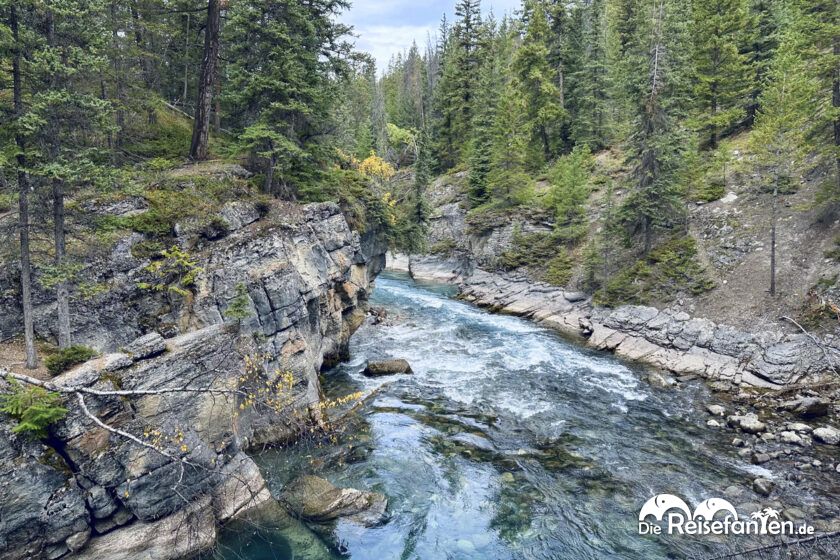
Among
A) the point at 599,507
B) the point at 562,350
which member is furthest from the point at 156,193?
the point at 562,350

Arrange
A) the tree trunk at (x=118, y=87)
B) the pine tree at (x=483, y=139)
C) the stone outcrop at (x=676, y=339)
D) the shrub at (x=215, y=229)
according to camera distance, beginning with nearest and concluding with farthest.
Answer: the shrub at (x=215, y=229)
the stone outcrop at (x=676, y=339)
the tree trunk at (x=118, y=87)
the pine tree at (x=483, y=139)

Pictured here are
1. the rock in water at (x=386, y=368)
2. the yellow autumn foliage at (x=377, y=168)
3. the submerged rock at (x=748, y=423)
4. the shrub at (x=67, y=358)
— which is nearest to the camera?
the shrub at (x=67, y=358)

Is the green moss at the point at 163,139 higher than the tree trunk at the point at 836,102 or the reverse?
the reverse

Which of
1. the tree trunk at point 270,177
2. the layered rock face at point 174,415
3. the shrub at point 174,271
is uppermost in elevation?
the tree trunk at point 270,177

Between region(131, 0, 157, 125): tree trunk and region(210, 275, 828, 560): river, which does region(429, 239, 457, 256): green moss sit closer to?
→ region(210, 275, 828, 560): river

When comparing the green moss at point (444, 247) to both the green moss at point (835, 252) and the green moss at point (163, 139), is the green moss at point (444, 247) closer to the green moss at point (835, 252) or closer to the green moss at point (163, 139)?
the green moss at point (163, 139)

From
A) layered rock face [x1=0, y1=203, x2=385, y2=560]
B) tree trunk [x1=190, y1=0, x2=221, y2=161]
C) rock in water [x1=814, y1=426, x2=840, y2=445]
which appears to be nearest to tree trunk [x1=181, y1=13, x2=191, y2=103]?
tree trunk [x1=190, y1=0, x2=221, y2=161]

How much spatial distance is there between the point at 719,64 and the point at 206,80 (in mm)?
35106

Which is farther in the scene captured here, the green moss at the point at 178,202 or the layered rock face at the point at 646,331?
the layered rock face at the point at 646,331

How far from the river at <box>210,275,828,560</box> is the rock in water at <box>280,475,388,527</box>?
30 centimetres

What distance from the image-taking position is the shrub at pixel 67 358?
35.0 ft

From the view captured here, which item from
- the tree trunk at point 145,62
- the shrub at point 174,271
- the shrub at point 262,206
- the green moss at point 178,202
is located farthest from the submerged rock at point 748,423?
the tree trunk at point 145,62

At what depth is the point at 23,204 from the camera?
446 inches

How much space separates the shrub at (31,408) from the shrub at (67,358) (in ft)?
5.68
